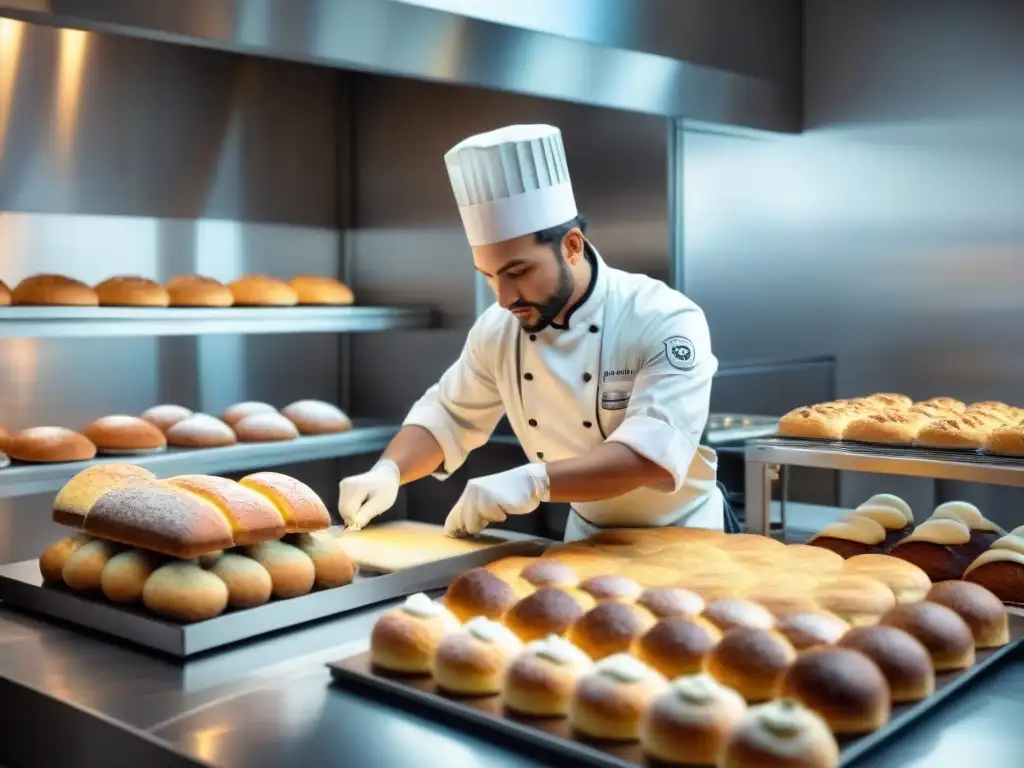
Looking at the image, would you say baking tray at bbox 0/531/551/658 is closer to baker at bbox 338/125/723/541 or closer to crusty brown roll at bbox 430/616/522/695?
baker at bbox 338/125/723/541

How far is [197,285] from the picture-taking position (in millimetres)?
3402

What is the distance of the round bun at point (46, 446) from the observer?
9.87 ft

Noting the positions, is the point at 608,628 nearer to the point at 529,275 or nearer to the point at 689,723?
the point at 689,723

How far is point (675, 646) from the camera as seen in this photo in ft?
4.50

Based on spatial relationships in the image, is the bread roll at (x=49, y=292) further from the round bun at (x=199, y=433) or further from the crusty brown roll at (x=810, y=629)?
the crusty brown roll at (x=810, y=629)

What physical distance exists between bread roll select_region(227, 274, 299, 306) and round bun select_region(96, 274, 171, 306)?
0.32 metres

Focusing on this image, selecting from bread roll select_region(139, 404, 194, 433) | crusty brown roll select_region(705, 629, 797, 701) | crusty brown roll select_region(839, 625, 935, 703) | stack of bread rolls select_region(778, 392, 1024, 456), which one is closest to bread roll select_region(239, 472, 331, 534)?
crusty brown roll select_region(705, 629, 797, 701)

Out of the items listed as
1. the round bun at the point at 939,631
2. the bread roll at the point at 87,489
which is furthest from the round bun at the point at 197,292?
the round bun at the point at 939,631

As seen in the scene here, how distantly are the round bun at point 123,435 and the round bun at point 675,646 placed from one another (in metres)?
2.18

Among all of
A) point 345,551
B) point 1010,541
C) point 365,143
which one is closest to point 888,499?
point 1010,541

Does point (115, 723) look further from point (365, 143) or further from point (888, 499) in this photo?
point (365, 143)

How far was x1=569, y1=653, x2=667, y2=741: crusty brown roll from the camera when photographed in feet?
4.05

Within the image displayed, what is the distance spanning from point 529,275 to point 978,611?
1031mm

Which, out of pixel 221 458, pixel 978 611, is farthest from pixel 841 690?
pixel 221 458
